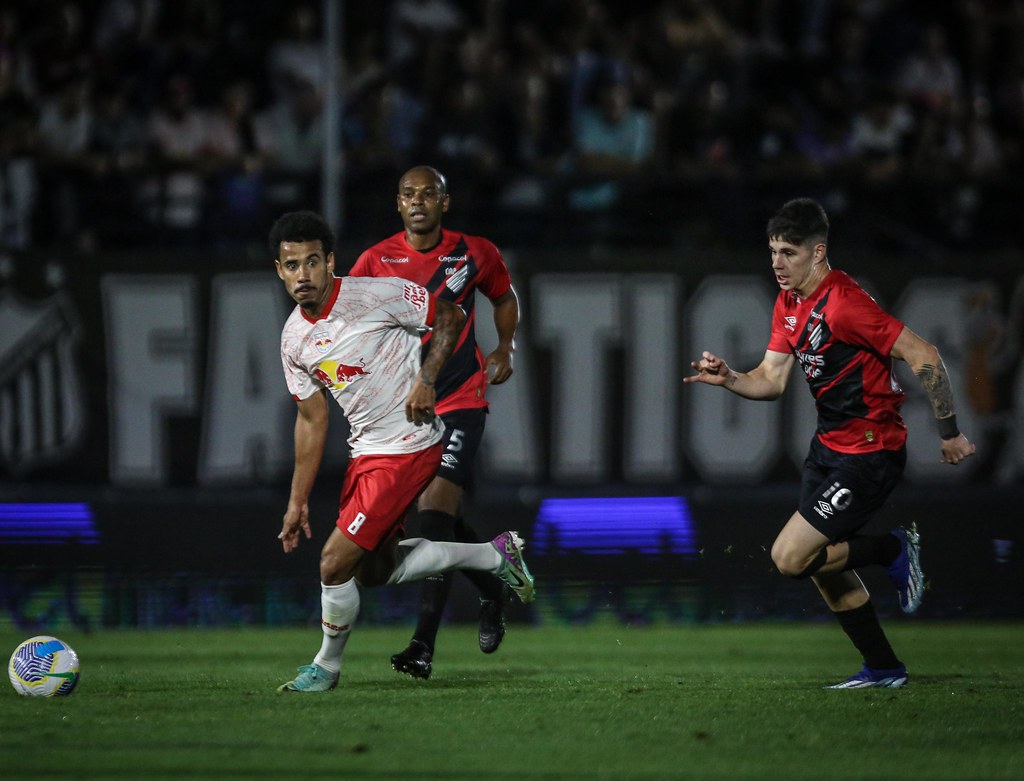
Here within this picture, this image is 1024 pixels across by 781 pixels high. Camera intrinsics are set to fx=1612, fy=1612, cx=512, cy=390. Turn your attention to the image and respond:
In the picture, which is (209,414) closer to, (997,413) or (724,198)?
(724,198)

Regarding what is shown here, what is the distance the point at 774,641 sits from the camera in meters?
10.7

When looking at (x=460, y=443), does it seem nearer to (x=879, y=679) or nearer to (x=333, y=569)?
(x=333, y=569)

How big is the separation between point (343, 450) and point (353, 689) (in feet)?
18.8

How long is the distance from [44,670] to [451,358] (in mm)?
2690

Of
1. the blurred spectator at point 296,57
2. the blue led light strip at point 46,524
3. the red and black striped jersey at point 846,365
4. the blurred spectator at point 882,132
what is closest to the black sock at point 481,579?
the red and black striped jersey at point 846,365

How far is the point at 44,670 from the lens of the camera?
734 centimetres

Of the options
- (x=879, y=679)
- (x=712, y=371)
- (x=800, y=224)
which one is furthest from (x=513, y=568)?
(x=800, y=224)

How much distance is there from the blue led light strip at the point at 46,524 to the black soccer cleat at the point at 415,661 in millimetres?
4348

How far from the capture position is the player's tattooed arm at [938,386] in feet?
23.9

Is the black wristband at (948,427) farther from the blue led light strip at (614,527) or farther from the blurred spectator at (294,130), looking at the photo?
the blurred spectator at (294,130)

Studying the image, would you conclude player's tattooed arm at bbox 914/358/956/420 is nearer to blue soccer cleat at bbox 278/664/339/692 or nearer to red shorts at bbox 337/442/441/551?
red shorts at bbox 337/442/441/551

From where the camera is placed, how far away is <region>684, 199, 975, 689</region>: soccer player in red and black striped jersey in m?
7.65

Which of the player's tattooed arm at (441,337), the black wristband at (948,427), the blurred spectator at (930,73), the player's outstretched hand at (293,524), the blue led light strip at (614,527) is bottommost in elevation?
the blue led light strip at (614,527)

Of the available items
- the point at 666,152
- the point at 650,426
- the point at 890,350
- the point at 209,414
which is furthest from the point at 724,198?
the point at 890,350
